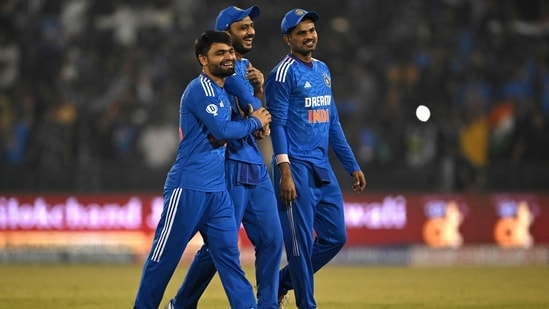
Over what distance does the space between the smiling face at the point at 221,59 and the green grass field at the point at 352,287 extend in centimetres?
315

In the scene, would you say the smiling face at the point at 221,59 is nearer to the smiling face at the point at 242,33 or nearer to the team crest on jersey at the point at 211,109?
the team crest on jersey at the point at 211,109

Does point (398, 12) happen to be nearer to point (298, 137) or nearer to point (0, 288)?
point (0, 288)

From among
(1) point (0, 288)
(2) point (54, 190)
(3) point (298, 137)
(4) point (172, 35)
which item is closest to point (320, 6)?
(4) point (172, 35)

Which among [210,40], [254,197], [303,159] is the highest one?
[210,40]

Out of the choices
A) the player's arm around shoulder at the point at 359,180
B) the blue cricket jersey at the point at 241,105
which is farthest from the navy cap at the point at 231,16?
the player's arm around shoulder at the point at 359,180

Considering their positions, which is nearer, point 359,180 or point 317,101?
point 317,101

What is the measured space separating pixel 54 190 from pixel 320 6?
18.6 ft

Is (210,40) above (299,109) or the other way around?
above

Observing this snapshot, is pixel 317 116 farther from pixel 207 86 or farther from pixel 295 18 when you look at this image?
pixel 207 86

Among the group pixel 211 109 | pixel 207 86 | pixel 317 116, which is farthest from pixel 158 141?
pixel 211 109

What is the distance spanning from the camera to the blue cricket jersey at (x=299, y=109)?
836cm

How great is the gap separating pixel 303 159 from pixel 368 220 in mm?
8237

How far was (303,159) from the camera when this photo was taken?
845 centimetres

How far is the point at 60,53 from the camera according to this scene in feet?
59.9
